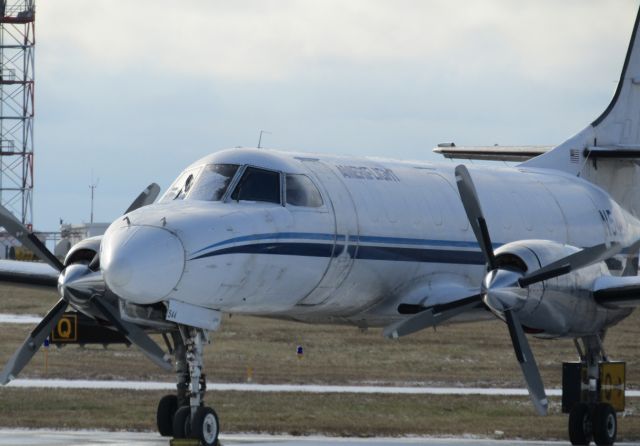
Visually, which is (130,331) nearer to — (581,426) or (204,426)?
(204,426)

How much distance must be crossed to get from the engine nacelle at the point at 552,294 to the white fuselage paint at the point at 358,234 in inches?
8.1

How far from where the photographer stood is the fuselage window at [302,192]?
62.6 feet

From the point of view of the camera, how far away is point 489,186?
23141 millimetres

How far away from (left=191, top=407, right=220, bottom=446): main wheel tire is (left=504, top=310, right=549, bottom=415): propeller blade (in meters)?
4.44

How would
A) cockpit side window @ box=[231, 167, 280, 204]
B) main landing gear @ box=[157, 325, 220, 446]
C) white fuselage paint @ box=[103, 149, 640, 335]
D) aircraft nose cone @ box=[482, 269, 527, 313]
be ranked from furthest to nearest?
1. aircraft nose cone @ box=[482, 269, 527, 313]
2. cockpit side window @ box=[231, 167, 280, 204]
3. main landing gear @ box=[157, 325, 220, 446]
4. white fuselage paint @ box=[103, 149, 640, 335]

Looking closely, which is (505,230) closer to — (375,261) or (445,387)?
(375,261)

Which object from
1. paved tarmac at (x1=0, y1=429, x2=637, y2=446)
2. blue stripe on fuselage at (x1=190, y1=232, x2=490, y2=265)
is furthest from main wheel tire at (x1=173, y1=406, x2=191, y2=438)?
paved tarmac at (x1=0, y1=429, x2=637, y2=446)

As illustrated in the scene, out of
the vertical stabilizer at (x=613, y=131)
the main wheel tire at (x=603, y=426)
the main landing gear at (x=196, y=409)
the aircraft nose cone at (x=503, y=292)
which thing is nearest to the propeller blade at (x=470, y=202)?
the aircraft nose cone at (x=503, y=292)

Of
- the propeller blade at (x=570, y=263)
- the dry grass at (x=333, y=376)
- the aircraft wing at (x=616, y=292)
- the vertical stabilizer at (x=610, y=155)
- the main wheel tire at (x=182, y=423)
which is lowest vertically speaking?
the dry grass at (x=333, y=376)

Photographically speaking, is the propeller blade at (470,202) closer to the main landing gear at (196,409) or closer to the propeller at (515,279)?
the propeller at (515,279)

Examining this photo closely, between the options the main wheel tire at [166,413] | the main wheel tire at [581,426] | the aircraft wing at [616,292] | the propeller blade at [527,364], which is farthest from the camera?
the main wheel tire at [166,413]

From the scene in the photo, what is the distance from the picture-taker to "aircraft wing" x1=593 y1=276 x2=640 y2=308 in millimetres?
20266

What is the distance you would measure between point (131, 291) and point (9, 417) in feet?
38.4

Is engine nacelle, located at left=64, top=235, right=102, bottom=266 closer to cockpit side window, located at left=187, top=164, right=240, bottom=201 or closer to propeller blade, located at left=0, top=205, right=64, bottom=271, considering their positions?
propeller blade, located at left=0, top=205, right=64, bottom=271
